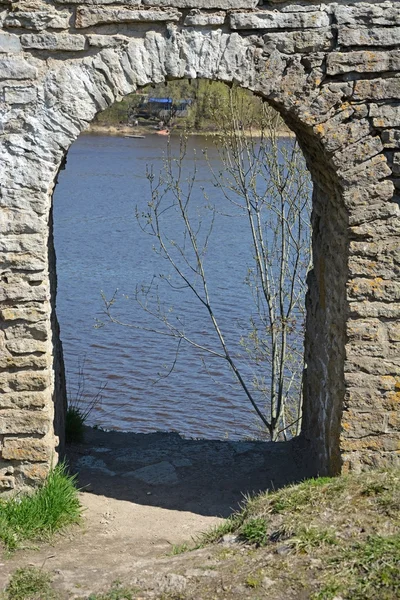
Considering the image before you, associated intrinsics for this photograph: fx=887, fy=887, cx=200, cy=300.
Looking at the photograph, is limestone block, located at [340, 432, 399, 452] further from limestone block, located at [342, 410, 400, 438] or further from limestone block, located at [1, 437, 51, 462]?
limestone block, located at [1, 437, 51, 462]

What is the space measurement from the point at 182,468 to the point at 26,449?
1.64 metres

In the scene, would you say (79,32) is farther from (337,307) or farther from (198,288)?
(198,288)

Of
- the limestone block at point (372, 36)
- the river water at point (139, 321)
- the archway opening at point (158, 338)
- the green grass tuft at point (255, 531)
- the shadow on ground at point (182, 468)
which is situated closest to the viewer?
the green grass tuft at point (255, 531)

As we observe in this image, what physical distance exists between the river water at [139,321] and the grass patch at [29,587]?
467cm

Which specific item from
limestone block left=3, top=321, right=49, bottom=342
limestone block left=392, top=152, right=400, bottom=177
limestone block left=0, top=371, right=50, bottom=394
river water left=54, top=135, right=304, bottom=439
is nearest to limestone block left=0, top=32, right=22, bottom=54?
limestone block left=3, top=321, right=49, bottom=342

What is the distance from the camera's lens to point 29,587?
4.32m

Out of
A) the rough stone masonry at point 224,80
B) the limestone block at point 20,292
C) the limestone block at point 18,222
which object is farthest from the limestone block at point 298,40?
the limestone block at point 20,292

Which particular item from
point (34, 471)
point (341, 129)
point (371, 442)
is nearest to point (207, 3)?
point (341, 129)

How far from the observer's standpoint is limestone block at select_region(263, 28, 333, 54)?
480cm

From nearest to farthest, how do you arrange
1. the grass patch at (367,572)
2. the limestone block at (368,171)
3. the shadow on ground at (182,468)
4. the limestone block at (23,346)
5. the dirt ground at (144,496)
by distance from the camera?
the grass patch at (367,572) → the dirt ground at (144,496) → the limestone block at (368,171) → the limestone block at (23,346) → the shadow on ground at (182,468)

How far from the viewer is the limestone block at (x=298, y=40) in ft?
15.7

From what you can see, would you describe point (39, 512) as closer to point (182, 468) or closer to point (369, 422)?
point (182, 468)

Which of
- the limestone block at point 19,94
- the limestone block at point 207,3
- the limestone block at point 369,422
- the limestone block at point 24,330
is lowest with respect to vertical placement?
the limestone block at point 369,422

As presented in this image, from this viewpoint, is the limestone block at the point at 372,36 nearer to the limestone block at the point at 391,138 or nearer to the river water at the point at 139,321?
the limestone block at the point at 391,138
